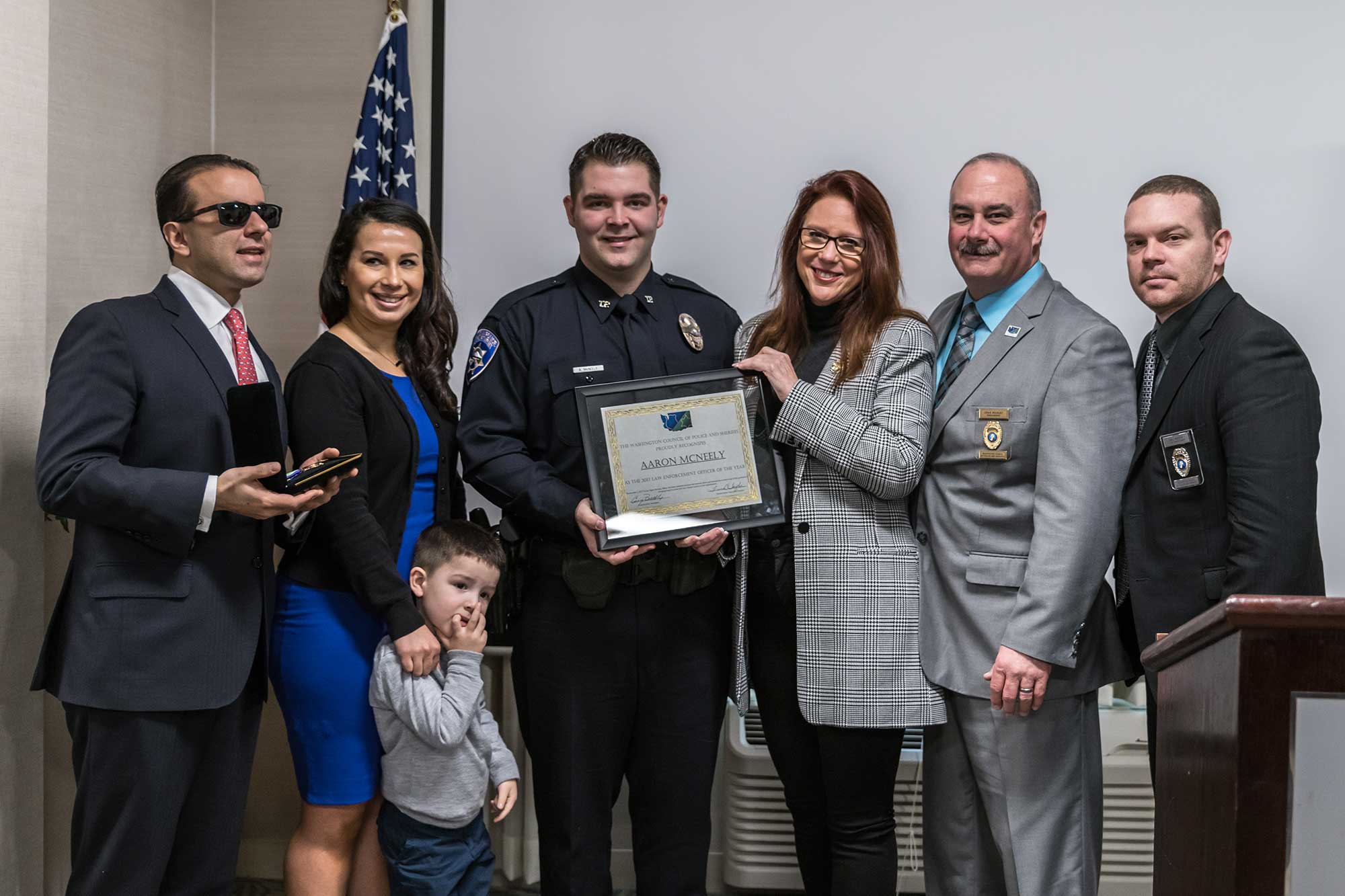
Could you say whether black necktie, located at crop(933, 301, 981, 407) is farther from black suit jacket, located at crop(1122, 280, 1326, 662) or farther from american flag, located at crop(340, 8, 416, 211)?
american flag, located at crop(340, 8, 416, 211)

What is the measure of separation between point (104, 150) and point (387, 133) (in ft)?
2.55

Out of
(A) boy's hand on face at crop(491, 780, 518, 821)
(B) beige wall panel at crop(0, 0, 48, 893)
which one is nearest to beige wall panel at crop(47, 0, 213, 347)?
(B) beige wall panel at crop(0, 0, 48, 893)

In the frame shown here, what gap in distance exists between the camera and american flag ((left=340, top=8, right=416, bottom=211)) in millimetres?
3428

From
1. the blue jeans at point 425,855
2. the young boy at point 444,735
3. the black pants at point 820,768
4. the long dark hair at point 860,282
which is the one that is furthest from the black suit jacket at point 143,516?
the long dark hair at point 860,282

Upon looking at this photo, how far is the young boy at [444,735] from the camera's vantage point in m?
2.36

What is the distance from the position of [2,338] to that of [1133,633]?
249 centimetres

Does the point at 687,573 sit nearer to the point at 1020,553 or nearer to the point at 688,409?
the point at 688,409

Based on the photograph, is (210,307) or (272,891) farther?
(272,891)

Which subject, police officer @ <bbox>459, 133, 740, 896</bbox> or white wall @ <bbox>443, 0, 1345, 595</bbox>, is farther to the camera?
white wall @ <bbox>443, 0, 1345, 595</bbox>

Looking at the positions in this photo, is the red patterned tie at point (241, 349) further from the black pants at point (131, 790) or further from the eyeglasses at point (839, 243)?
the eyeglasses at point (839, 243)

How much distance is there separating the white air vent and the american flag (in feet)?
6.19

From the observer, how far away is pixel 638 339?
2.58 m

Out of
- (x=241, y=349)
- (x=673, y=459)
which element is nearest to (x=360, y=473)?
(x=241, y=349)

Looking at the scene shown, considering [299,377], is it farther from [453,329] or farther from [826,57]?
[826,57]
